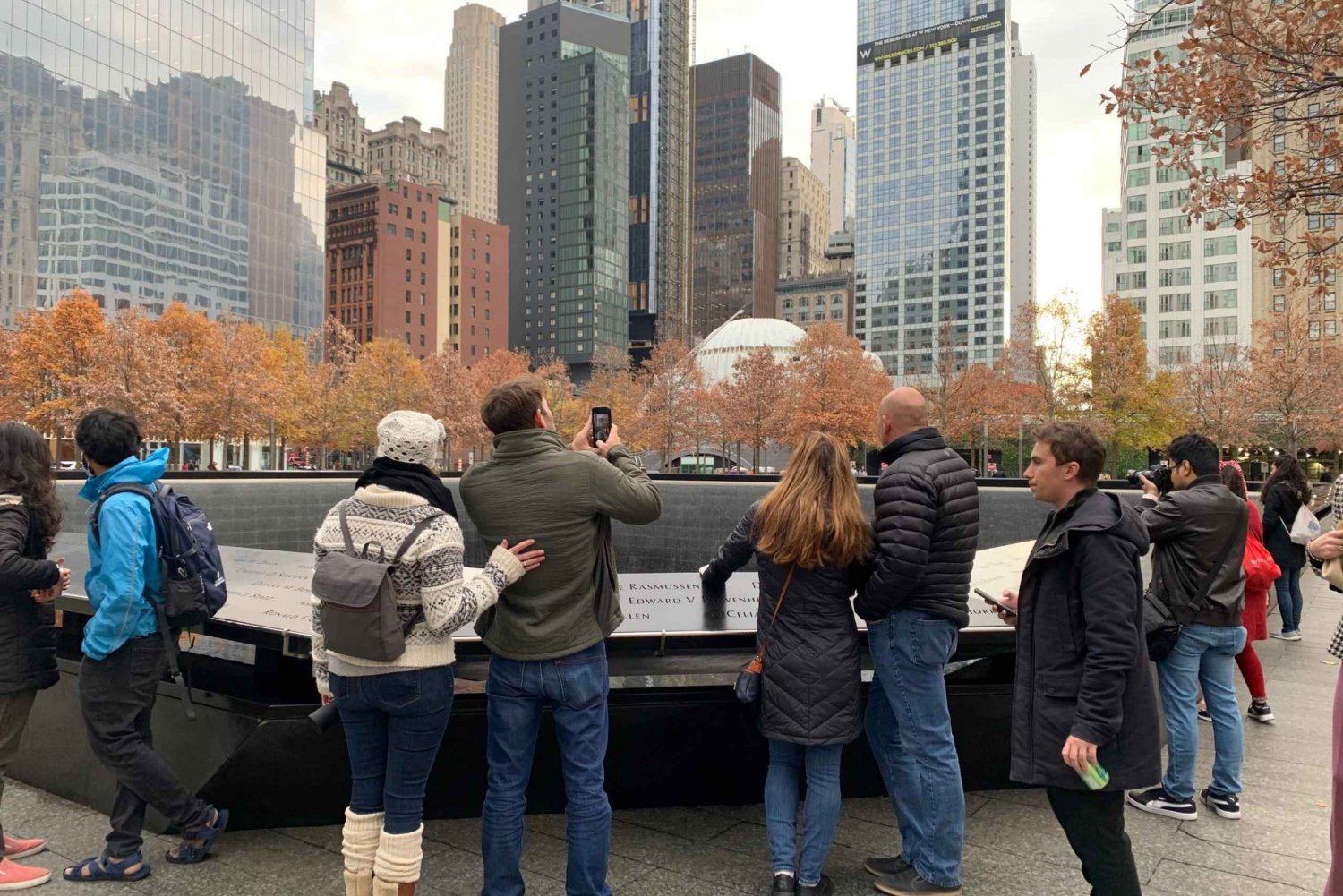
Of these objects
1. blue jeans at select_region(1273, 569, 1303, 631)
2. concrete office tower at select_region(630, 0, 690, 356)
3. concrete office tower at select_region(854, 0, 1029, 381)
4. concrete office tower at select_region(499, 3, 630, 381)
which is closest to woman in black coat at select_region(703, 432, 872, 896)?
blue jeans at select_region(1273, 569, 1303, 631)

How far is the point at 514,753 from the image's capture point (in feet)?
10.6

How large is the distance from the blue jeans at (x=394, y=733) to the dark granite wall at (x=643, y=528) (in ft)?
30.6

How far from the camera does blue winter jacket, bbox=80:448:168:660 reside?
11.5 feet

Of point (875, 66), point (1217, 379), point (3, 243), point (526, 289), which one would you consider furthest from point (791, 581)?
point (875, 66)

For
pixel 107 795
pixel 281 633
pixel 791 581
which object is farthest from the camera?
pixel 107 795

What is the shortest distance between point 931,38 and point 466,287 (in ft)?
320

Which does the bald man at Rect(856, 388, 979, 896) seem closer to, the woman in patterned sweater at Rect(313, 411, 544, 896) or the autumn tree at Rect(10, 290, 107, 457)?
the woman in patterned sweater at Rect(313, 411, 544, 896)

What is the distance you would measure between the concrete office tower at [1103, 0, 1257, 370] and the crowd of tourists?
91.5 m

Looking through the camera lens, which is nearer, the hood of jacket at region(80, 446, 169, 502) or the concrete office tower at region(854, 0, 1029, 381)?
the hood of jacket at region(80, 446, 169, 502)

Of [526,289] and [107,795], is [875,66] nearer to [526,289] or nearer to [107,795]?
[526,289]

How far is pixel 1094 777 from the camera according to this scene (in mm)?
2803

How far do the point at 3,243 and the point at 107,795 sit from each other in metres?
71.0

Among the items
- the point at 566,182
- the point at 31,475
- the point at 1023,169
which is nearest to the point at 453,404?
the point at 31,475

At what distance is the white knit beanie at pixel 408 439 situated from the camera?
121 inches
